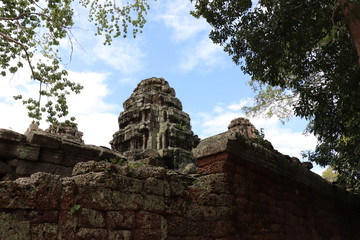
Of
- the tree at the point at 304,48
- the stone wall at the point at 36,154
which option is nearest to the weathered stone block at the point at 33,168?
the stone wall at the point at 36,154

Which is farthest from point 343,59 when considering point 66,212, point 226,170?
point 66,212

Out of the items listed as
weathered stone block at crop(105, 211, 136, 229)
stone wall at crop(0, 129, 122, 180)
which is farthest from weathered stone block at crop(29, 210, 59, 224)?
stone wall at crop(0, 129, 122, 180)

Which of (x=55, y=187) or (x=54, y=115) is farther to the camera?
(x=54, y=115)

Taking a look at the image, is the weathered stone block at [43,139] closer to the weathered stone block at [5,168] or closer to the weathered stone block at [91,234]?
the weathered stone block at [5,168]

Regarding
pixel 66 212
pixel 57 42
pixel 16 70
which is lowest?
pixel 66 212

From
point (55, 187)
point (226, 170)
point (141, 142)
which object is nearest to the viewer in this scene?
point (55, 187)

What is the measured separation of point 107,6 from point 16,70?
4.91 meters

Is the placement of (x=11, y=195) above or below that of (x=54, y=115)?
below

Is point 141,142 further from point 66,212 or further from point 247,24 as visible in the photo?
point 66,212

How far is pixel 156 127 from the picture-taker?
50.8 feet

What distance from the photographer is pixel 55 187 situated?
9.14 ft

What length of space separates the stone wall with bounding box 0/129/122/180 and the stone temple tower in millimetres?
7578

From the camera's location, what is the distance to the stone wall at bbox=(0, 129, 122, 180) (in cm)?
502

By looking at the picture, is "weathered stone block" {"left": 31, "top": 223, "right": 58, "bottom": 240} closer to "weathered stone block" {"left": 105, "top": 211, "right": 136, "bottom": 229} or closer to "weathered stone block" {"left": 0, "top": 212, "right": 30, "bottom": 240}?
"weathered stone block" {"left": 0, "top": 212, "right": 30, "bottom": 240}
